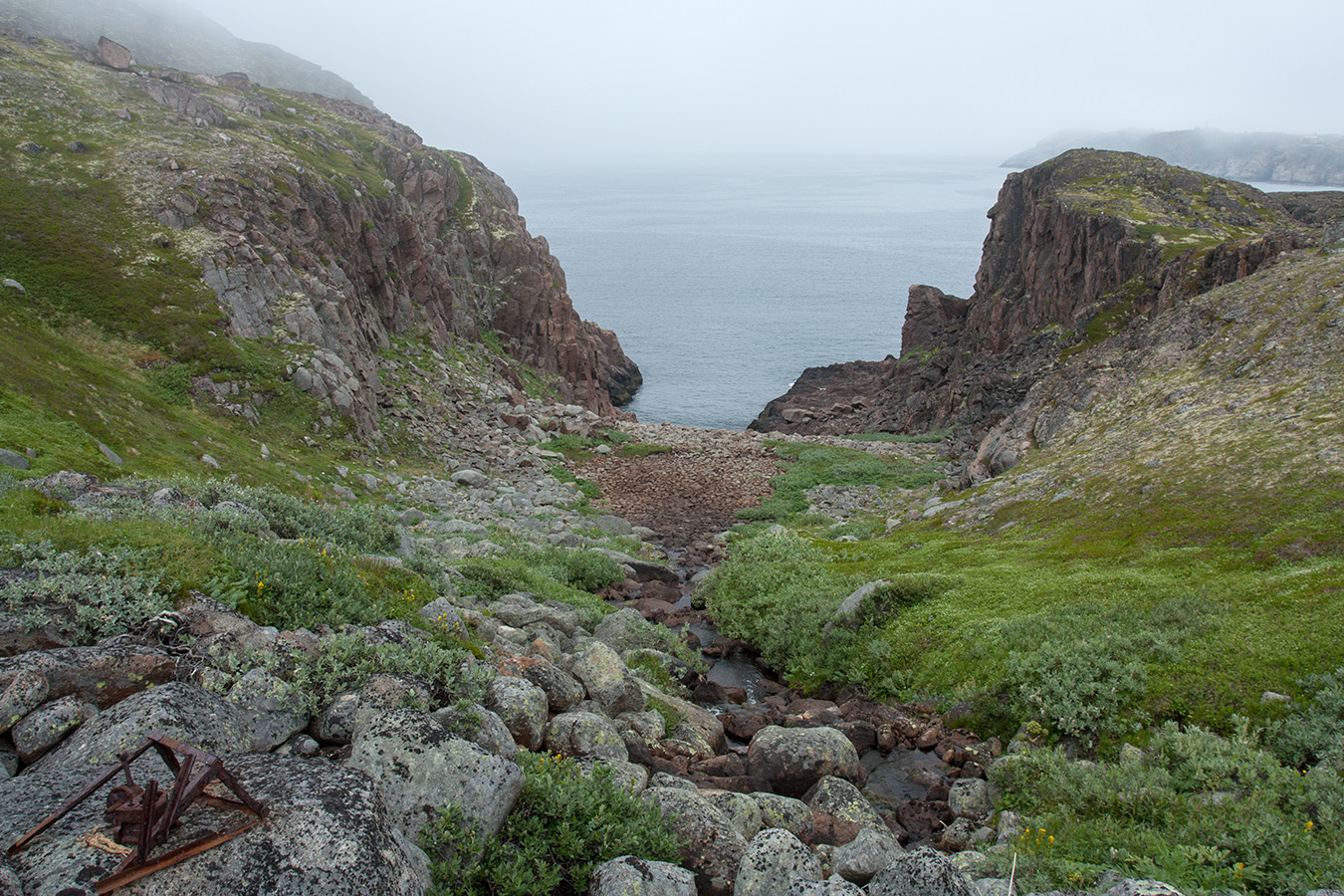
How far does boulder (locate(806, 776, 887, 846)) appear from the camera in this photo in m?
9.52

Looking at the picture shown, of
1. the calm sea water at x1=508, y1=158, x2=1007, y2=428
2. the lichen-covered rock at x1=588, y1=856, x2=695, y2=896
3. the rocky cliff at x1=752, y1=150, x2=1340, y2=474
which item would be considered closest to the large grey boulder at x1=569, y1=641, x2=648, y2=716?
the lichen-covered rock at x1=588, y1=856, x2=695, y2=896

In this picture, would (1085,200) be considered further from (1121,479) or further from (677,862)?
(677,862)

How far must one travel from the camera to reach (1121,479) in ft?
66.7

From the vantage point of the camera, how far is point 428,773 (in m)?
6.96

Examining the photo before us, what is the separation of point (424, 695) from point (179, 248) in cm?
3228

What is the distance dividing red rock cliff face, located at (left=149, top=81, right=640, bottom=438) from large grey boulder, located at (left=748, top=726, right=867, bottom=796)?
2509cm

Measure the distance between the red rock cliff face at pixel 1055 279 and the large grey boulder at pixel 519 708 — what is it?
131 feet

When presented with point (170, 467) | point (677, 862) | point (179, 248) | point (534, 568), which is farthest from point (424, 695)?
point (179, 248)

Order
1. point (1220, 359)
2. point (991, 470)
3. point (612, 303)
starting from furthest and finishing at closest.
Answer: point (612, 303) → point (991, 470) → point (1220, 359)

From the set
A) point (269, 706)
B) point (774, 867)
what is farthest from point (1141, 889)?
point (269, 706)

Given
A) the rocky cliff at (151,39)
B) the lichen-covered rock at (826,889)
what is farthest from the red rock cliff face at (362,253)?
the rocky cliff at (151,39)

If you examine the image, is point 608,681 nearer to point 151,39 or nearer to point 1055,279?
point 1055,279

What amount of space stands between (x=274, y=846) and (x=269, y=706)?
2.61 metres

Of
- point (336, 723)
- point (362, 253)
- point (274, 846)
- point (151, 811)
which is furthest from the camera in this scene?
point (362, 253)
